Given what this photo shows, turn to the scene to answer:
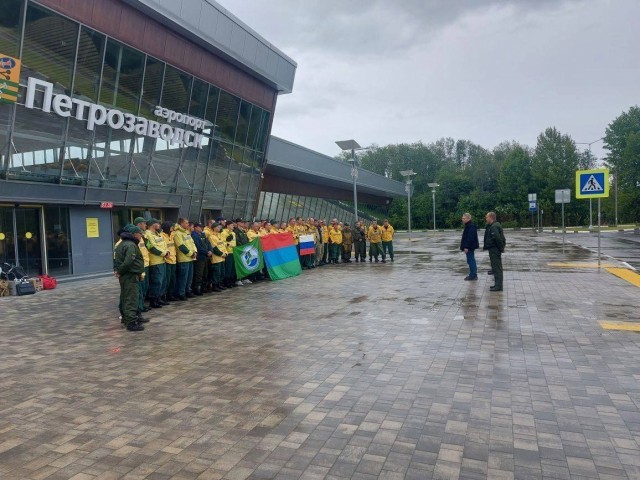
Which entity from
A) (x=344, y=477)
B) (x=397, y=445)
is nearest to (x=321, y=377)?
(x=397, y=445)

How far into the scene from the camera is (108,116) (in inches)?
616

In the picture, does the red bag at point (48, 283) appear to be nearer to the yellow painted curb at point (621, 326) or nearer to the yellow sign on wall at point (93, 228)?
the yellow sign on wall at point (93, 228)

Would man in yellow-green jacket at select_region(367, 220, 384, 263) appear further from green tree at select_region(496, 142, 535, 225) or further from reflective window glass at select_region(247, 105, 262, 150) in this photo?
green tree at select_region(496, 142, 535, 225)

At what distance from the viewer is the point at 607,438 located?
3.86 meters

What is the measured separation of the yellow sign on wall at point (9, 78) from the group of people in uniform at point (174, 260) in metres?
4.82

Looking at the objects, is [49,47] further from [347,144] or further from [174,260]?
[347,144]

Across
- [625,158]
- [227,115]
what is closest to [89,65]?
[227,115]

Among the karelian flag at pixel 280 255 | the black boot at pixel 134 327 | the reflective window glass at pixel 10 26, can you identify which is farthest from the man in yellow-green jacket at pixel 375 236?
the reflective window glass at pixel 10 26

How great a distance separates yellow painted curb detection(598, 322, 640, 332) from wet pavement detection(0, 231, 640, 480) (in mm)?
199

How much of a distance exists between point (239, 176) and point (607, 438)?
21430 millimetres

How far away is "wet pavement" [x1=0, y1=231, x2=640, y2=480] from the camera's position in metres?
3.64

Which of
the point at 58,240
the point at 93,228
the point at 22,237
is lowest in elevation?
the point at 58,240

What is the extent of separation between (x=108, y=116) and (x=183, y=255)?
7.62 metres

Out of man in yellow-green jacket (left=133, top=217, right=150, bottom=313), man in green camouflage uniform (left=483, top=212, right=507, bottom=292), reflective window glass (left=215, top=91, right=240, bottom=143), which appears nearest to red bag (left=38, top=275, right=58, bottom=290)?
man in yellow-green jacket (left=133, top=217, right=150, bottom=313)
